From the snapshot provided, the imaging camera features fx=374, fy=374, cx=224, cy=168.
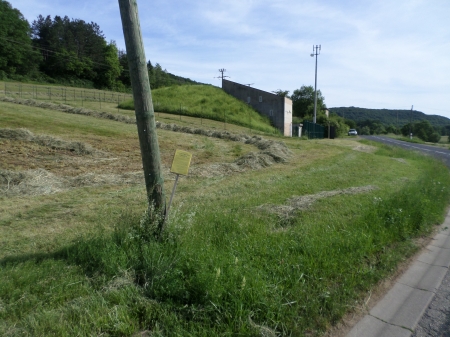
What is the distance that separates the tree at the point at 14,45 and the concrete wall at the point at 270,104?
49937 mm

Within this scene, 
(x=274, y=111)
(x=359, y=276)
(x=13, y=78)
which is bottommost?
(x=359, y=276)

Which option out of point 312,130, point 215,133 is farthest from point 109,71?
point 215,133

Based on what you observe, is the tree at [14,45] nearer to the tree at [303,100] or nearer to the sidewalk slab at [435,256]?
the tree at [303,100]

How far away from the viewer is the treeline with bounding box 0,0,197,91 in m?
76.0

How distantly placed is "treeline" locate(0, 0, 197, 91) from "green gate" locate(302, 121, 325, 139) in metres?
51.8

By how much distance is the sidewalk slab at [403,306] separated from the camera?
3.84 m

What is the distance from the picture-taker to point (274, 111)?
4206 cm

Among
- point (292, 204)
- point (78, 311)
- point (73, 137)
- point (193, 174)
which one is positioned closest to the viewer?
point (78, 311)

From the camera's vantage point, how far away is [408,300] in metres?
4.28

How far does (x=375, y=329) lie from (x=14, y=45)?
88.4 meters

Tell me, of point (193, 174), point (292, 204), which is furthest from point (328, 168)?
point (292, 204)

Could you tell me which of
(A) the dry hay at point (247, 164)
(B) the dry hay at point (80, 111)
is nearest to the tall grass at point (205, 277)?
(A) the dry hay at point (247, 164)

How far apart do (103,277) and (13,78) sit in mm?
81183

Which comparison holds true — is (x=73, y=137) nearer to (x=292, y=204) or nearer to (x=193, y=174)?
(x=193, y=174)
